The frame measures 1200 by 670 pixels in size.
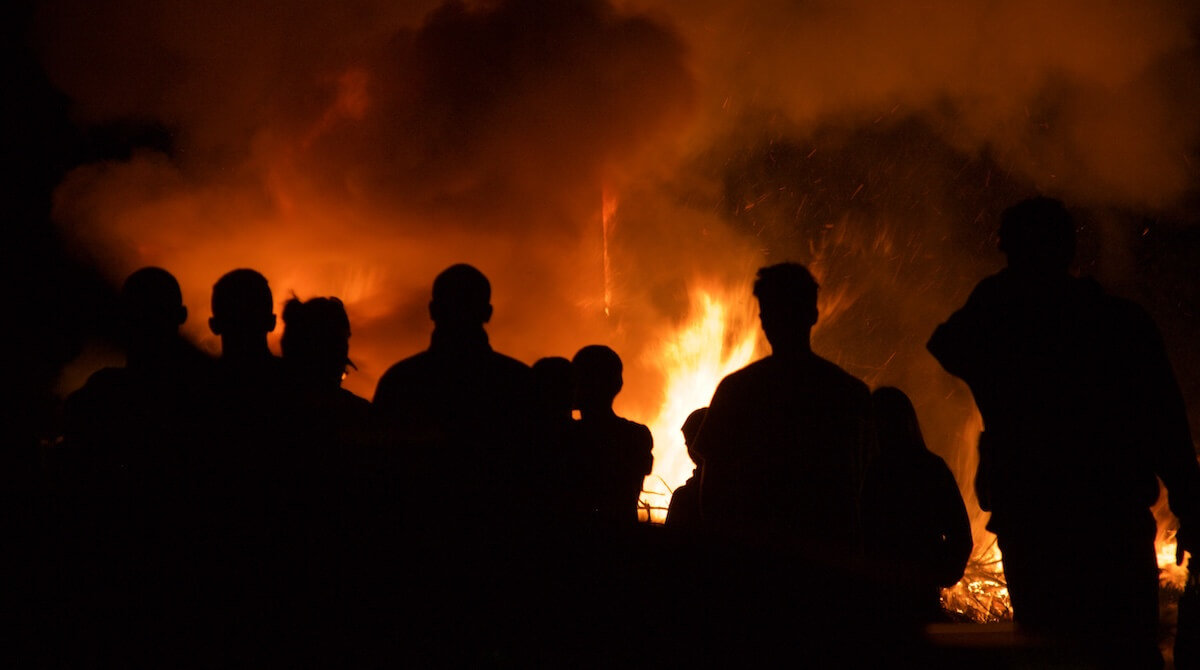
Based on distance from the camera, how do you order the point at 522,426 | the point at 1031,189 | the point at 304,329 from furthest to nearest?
the point at 1031,189, the point at 304,329, the point at 522,426

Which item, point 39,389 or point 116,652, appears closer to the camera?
point 116,652

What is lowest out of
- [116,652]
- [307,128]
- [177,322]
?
[116,652]

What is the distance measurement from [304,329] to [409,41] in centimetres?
584

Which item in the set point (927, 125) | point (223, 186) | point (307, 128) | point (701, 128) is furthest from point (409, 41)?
point (927, 125)

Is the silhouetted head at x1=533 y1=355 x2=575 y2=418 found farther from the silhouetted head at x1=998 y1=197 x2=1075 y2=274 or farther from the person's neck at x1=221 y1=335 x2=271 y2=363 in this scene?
the silhouetted head at x1=998 y1=197 x2=1075 y2=274

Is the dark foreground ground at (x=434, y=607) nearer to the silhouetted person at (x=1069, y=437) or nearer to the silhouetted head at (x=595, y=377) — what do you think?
the silhouetted person at (x=1069, y=437)

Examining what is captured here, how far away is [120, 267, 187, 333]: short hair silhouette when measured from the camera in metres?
2.96

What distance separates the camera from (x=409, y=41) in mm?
8664

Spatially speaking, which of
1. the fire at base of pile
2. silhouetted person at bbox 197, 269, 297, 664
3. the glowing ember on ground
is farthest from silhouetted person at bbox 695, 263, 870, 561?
the glowing ember on ground

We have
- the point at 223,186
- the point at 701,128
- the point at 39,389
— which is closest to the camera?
the point at 39,389

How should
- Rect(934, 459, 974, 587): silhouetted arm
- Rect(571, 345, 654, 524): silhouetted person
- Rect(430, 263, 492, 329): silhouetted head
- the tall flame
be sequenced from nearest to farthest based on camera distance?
Rect(430, 263, 492, 329): silhouetted head, Rect(934, 459, 974, 587): silhouetted arm, Rect(571, 345, 654, 524): silhouetted person, the tall flame

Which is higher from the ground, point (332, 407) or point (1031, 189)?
point (1031, 189)

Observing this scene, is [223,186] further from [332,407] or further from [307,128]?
[332,407]

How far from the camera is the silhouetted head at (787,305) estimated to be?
9.41 feet
